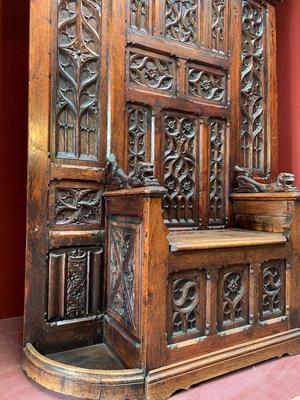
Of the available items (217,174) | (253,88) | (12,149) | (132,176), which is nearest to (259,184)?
(217,174)

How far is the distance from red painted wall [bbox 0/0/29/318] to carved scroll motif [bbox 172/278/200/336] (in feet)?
3.96

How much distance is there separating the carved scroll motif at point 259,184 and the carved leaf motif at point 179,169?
0.31m

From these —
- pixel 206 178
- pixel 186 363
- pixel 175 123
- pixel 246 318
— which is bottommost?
pixel 186 363

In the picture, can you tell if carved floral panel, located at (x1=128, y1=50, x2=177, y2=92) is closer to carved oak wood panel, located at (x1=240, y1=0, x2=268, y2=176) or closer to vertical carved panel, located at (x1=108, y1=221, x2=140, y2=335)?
carved oak wood panel, located at (x1=240, y1=0, x2=268, y2=176)

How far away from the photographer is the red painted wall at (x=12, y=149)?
2.10 metres

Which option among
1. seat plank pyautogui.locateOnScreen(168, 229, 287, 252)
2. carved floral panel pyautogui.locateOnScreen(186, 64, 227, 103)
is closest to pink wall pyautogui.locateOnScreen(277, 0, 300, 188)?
carved floral panel pyautogui.locateOnScreen(186, 64, 227, 103)

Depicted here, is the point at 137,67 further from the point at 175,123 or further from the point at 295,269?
the point at 295,269

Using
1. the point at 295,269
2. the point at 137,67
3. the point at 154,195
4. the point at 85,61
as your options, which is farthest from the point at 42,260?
the point at 295,269

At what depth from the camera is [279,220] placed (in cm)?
176

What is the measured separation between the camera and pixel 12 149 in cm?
212

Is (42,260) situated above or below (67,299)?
above

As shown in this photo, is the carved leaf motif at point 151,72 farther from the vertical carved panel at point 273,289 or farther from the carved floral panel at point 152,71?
the vertical carved panel at point 273,289

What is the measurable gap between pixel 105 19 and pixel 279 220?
1403mm

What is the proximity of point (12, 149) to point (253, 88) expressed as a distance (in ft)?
5.44
